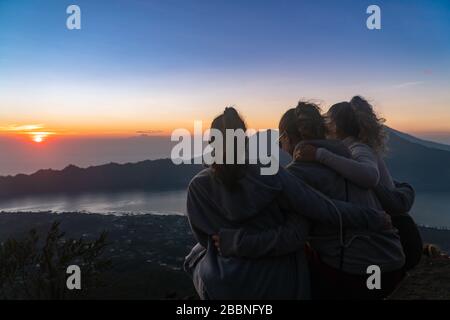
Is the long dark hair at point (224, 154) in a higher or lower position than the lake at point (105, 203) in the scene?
higher

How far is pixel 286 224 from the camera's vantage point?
63.4 inches

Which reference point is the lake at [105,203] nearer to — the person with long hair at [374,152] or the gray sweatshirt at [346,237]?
the person with long hair at [374,152]

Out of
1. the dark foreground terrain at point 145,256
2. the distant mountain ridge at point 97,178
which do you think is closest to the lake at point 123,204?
the distant mountain ridge at point 97,178

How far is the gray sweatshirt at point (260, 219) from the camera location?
1.55 metres

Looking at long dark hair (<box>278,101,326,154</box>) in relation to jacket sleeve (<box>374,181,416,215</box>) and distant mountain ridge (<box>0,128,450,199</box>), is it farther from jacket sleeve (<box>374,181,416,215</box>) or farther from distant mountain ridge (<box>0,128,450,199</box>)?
distant mountain ridge (<box>0,128,450,199</box>)

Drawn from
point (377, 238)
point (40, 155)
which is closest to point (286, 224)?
point (377, 238)

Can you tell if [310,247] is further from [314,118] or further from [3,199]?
[3,199]

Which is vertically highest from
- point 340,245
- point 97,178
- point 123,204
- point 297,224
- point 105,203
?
point 297,224

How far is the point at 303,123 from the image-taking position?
1742mm

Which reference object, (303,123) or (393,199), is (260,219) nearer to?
(303,123)

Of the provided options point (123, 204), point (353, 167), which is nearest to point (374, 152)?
point (353, 167)

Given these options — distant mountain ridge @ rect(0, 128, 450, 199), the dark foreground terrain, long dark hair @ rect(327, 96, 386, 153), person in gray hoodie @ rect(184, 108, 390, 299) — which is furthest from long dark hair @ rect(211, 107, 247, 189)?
distant mountain ridge @ rect(0, 128, 450, 199)

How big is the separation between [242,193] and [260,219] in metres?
0.14

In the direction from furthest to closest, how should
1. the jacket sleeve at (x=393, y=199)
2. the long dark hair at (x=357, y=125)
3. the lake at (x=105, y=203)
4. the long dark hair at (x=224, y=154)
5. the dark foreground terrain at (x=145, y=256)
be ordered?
the lake at (x=105, y=203) < the dark foreground terrain at (x=145, y=256) < the long dark hair at (x=357, y=125) < the jacket sleeve at (x=393, y=199) < the long dark hair at (x=224, y=154)
